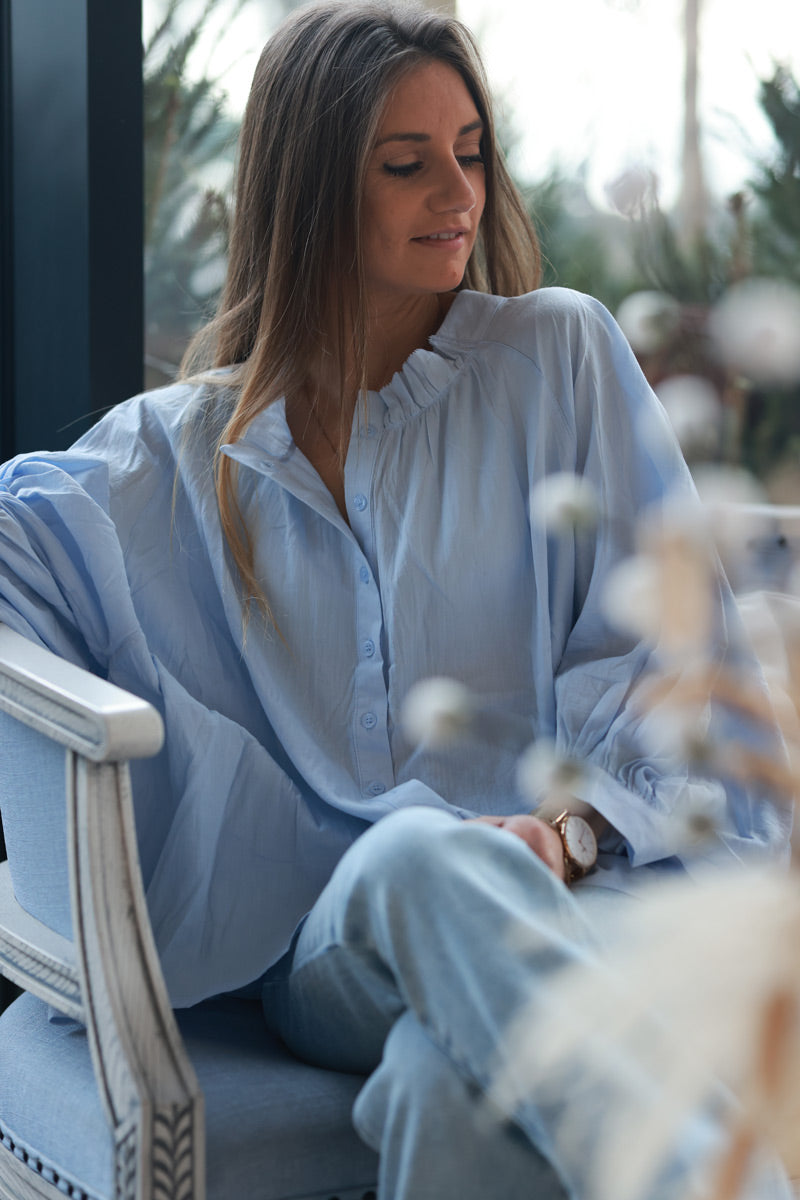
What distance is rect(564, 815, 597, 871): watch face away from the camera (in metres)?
1.23

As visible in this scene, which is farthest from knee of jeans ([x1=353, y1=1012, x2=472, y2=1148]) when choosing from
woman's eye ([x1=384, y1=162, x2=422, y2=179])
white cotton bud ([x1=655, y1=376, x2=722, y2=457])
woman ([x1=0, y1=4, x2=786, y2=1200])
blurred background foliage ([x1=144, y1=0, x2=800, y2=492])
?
blurred background foliage ([x1=144, y1=0, x2=800, y2=492])

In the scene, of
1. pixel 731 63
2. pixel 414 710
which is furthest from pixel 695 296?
pixel 414 710

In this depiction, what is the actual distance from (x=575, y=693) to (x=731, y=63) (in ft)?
3.56

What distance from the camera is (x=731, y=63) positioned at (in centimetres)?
186

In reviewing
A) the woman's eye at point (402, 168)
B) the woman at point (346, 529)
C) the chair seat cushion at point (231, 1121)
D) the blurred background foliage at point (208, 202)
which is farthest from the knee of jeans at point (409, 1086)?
the blurred background foliage at point (208, 202)

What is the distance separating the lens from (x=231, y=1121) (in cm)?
101

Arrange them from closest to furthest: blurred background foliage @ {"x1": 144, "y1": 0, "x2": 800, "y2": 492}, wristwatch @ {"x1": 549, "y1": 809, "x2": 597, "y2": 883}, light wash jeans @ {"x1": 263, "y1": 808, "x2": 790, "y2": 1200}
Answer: light wash jeans @ {"x1": 263, "y1": 808, "x2": 790, "y2": 1200} → wristwatch @ {"x1": 549, "y1": 809, "x2": 597, "y2": 883} → blurred background foliage @ {"x1": 144, "y1": 0, "x2": 800, "y2": 492}

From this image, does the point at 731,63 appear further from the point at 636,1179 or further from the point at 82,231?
the point at 636,1179

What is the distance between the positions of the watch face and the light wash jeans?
0.26 m

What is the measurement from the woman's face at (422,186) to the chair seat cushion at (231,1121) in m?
0.87

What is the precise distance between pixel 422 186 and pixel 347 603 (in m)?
0.49

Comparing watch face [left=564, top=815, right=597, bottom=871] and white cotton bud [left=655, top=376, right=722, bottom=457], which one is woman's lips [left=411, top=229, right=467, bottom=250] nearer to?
watch face [left=564, top=815, right=597, bottom=871]

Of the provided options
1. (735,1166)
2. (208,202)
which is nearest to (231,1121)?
(735,1166)

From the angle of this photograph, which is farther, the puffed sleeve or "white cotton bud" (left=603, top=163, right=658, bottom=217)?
the puffed sleeve
